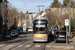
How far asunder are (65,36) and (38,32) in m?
3.65

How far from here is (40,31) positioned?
72.1ft

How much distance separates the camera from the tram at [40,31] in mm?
21719

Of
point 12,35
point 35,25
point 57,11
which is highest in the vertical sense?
point 57,11

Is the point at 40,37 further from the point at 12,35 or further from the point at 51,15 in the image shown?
the point at 51,15

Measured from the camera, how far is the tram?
2172 cm

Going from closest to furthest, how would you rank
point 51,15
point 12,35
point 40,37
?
point 40,37, point 12,35, point 51,15

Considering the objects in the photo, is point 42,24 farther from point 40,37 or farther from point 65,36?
point 65,36

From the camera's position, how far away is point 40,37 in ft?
71.3

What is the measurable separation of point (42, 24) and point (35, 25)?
3.17 ft

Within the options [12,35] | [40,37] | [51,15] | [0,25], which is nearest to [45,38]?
[40,37]

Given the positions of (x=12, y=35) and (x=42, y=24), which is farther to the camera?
(x=12, y=35)

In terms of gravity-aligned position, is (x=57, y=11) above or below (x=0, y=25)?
above

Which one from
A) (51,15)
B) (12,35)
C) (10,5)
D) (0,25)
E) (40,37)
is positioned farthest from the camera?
(51,15)

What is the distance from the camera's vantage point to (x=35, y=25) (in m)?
22.3
